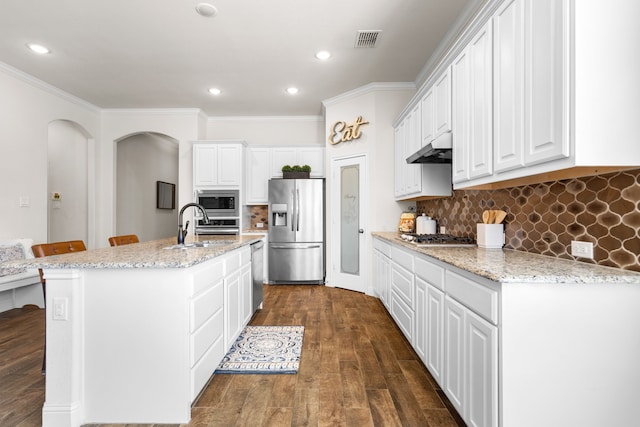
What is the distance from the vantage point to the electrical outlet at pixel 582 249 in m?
1.62

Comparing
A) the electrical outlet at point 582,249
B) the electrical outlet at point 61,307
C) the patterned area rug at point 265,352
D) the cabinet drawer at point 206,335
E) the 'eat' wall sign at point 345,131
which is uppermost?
the 'eat' wall sign at point 345,131

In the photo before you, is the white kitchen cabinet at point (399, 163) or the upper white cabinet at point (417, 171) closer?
the upper white cabinet at point (417, 171)

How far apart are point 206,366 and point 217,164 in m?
4.02

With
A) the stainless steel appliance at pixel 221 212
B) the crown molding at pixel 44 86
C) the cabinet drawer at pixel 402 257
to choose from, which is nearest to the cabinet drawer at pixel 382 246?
the cabinet drawer at pixel 402 257

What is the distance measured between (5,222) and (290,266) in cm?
370

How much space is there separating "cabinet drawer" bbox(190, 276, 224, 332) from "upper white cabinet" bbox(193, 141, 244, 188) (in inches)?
133

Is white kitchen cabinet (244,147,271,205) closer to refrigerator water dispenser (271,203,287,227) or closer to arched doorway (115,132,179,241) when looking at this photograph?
refrigerator water dispenser (271,203,287,227)

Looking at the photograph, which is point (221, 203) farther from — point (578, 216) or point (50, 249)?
point (578, 216)

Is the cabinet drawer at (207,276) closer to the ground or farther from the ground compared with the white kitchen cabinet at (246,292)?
farther from the ground

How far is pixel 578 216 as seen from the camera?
5.65 ft

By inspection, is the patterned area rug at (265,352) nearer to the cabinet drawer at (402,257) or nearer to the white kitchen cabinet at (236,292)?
the white kitchen cabinet at (236,292)

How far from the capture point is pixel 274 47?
3580mm

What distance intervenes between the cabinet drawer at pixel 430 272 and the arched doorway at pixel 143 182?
554 centimetres

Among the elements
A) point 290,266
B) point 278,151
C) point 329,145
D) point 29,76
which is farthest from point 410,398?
point 29,76
